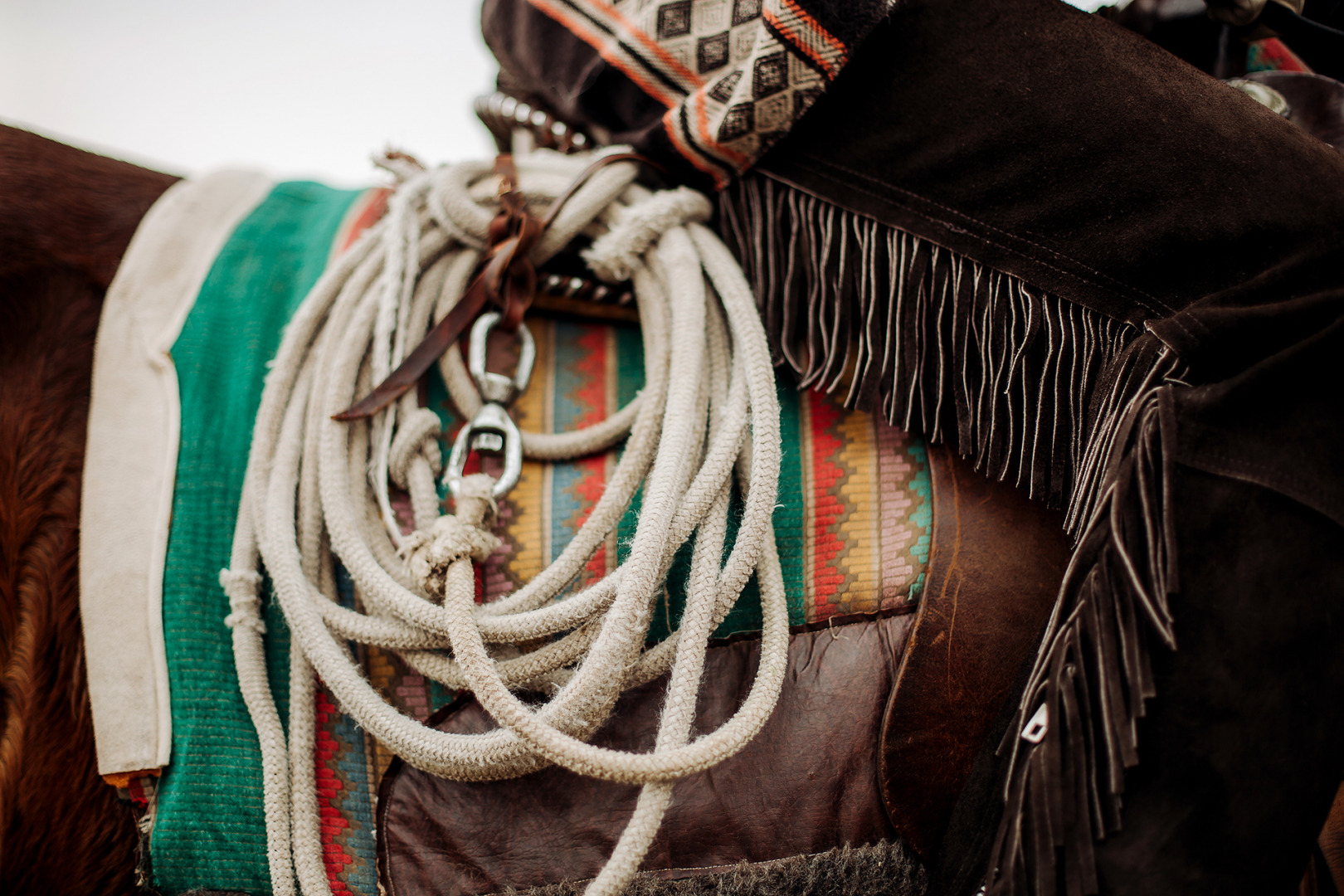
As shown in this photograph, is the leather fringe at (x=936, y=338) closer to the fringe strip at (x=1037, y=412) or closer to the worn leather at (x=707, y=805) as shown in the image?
the fringe strip at (x=1037, y=412)

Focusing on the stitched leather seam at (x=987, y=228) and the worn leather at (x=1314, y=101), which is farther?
the worn leather at (x=1314, y=101)

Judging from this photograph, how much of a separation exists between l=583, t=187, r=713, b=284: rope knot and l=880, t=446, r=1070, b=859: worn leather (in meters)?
0.33

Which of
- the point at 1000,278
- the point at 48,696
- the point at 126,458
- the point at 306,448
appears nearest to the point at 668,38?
the point at 1000,278

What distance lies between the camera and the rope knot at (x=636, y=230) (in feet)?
2.25

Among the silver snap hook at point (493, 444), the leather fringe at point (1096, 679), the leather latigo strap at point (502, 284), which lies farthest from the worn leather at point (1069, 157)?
the silver snap hook at point (493, 444)

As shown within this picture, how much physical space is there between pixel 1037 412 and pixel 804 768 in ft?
1.09

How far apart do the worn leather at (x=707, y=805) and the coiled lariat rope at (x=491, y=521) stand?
0.05m

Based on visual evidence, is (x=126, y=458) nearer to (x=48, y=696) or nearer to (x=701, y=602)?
(x=48, y=696)

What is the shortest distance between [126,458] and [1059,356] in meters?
0.79

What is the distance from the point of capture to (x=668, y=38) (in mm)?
683

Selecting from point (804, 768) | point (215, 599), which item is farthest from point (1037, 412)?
point (215, 599)

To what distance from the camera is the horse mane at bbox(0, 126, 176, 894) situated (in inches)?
24.2

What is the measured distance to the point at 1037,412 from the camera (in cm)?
59

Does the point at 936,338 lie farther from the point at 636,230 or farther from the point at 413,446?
the point at 413,446
